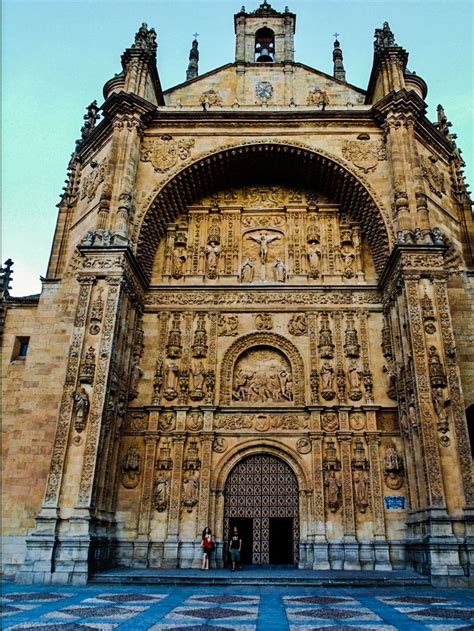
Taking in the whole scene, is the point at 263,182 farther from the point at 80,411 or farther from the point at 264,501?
the point at 264,501

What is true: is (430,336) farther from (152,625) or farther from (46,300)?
(46,300)

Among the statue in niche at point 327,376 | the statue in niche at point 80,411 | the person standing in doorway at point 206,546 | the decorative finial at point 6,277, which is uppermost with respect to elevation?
the decorative finial at point 6,277

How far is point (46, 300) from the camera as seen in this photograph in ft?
54.5

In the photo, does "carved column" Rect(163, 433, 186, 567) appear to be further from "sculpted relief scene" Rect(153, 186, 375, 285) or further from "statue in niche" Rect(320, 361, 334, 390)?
"sculpted relief scene" Rect(153, 186, 375, 285)

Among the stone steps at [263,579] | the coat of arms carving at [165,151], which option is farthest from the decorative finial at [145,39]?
the stone steps at [263,579]

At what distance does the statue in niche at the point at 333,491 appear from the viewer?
14141 mm

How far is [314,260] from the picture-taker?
56.6 ft

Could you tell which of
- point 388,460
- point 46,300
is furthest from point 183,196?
point 388,460

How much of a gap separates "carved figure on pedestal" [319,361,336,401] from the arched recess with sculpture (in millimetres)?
1948

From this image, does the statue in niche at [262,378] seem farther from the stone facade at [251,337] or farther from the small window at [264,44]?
the small window at [264,44]

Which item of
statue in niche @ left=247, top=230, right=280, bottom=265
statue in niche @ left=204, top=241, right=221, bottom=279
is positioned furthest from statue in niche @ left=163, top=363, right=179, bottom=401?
statue in niche @ left=247, top=230, right=280, bottom=265

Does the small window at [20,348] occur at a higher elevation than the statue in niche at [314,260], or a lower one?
lower

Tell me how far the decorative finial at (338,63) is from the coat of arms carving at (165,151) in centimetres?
798

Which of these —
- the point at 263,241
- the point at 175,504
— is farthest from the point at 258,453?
the point at 263,241
